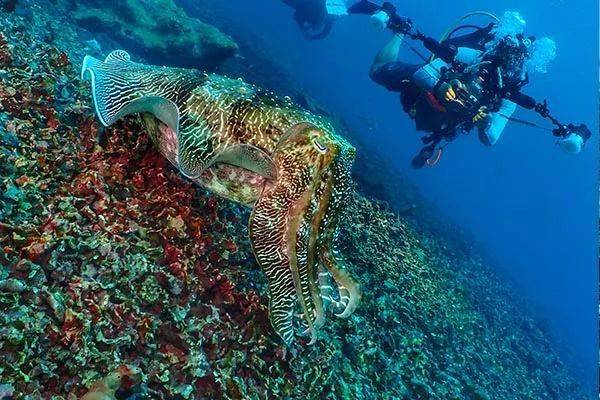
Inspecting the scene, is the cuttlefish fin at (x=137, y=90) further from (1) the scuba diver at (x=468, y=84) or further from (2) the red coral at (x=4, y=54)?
(1) the scuba diver at (x=468, y=84)

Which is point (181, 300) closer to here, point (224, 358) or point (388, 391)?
point (224, 358)

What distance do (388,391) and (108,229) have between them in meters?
4.07

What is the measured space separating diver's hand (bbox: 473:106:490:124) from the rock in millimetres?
9003

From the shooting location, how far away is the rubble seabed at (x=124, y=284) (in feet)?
10.5

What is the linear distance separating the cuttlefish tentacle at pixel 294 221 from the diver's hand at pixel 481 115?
8.84 metres

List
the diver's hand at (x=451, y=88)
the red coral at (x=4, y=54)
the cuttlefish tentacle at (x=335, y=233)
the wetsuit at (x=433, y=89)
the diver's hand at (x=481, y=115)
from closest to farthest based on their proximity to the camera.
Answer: the cuttlefish tentacle at (x=335, y=233)
the red coral at (x=4, y=54)
the diver's hand at (x=451, y=88)
the diver's hand at (x=481, y=115)
the wetsuit at (x=433, y=89)

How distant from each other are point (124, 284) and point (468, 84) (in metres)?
10.2

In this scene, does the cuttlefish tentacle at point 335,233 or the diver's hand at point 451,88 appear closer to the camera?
the cuttlefish tentacle at point 335,233

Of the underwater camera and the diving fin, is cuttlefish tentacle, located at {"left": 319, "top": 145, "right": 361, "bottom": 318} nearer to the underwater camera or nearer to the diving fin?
the underwater camera

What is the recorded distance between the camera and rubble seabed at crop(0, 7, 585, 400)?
3188 millimetres

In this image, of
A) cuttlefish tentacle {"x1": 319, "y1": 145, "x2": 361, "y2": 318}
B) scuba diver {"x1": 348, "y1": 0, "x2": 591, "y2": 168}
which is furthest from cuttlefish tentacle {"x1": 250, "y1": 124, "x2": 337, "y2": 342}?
scuba diver {"x1": 348, "y1": 0, "x2": 591, "y2": 168}

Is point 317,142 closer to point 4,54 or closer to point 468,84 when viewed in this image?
point 4,54

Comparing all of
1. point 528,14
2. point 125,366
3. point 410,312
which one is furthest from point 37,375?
point 528,14

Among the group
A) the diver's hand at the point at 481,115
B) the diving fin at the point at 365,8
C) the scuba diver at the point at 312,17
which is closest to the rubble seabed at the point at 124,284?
the diver's hand at the point at 481,115
